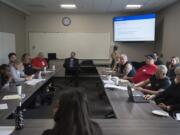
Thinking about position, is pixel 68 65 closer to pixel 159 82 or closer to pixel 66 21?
pixel 66 21

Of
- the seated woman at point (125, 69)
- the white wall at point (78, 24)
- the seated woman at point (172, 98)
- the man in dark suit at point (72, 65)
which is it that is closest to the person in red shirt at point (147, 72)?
the seated woman at point (125, 69)

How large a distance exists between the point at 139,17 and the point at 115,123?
7027 mm

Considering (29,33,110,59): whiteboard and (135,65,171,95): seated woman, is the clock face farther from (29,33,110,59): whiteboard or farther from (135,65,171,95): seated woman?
(135,65,171,95): seated woman

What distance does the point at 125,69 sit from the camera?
552cm

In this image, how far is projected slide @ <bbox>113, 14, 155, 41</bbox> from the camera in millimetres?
8212

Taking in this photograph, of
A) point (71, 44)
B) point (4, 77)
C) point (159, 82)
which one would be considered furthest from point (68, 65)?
point (159, 82)

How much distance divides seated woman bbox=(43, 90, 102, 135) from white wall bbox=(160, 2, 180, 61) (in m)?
6.16

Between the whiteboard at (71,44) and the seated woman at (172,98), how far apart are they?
6185 mm

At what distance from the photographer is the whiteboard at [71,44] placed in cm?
944

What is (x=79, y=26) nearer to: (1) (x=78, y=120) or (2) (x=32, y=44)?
(2) (x=32, y=44)

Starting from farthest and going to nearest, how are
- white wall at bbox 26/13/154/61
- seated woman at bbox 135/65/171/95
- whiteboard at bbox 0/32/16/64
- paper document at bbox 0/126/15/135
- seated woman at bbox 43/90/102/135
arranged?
white wall at bbox 26/13/154/61 → whiteboard at bbox 0/32/16/64 → seated woman at bbox 135/65/171/95 → paper document at bbox 0/126/15/135 → seated woman at bbox 43/90/102/135

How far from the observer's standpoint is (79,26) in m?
9.41

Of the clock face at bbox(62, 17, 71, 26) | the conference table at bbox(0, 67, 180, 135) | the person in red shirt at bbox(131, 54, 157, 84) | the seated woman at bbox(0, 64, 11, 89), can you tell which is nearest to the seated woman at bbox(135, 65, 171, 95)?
the person in red shirt at bbox(131, 54, 157, 84)

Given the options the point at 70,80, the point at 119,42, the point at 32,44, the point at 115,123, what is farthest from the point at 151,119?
the point at 32,44
